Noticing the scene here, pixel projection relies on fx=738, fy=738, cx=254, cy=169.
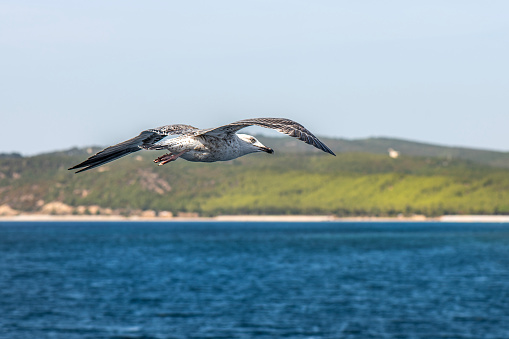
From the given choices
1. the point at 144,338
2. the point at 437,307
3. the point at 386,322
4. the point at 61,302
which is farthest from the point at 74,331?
the point at 437,307

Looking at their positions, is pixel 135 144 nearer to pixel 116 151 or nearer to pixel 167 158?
pixel 116 151

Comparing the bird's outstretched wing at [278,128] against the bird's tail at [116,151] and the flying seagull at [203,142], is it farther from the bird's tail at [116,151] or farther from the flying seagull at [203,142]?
the bird's tail at [116,151]

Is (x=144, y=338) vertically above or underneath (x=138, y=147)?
underneath

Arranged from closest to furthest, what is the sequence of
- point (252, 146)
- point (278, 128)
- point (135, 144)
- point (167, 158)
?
point (278, 128)
point (167, 158)
point (252, 146)
point (135, 144)

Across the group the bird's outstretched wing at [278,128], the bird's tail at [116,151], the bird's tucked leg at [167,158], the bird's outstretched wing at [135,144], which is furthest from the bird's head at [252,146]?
the bird's tail at [116,151]

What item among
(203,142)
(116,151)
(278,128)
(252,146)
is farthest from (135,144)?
(278,128)

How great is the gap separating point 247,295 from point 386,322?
1993 inches

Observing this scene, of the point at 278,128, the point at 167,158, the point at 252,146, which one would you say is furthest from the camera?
the point at 252,146

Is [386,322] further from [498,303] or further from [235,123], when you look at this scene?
[235,123]

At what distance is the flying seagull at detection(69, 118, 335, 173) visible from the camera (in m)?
10.7

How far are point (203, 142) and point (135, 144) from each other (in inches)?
74.8

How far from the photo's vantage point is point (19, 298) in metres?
179

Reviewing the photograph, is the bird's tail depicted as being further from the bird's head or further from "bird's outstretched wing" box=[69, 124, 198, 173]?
the bird's head

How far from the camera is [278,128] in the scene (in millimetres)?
10578
